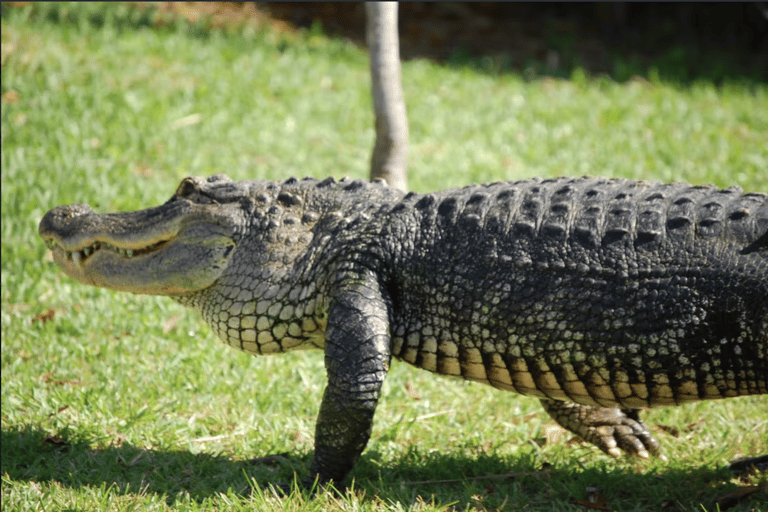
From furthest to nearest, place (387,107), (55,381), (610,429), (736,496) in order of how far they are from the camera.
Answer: (387,107) < (55,381) < (610,429) < (736,496)

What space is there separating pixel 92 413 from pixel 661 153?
555 centimetres

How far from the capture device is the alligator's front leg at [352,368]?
9.89 ft

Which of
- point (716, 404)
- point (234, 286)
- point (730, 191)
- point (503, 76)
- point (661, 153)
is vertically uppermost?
point (503, 76)

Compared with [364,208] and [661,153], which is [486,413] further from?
[661,153]

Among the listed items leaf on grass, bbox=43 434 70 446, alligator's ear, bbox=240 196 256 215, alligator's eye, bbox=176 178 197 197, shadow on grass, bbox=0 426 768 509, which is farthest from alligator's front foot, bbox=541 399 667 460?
leaf on grass, bbox=43 434 70 446

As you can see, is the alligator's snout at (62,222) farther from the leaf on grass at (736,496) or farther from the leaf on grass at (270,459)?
the leaf on grass at (736,496)

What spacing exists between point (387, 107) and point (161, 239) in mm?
2053

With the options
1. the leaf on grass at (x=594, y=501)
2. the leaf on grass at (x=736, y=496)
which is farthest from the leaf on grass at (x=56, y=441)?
the leaf on grass at (x=736, y=496)

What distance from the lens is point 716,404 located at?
13.3ft

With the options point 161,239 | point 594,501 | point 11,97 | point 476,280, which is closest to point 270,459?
point 161,239

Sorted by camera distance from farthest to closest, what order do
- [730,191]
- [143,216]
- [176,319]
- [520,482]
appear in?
[176,319]
[143,216]
[520,482]
[730,191]

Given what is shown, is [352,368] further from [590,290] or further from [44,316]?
[44,316]

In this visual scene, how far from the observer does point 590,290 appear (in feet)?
9.48

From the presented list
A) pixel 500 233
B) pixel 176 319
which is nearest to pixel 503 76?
pixel 176 319
